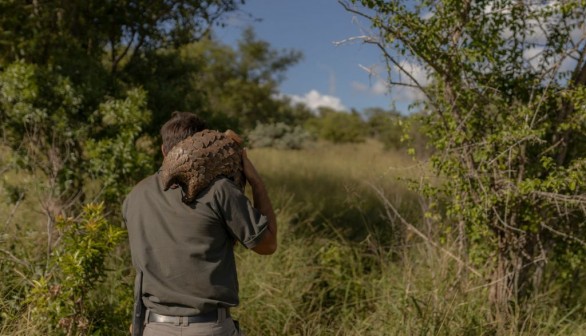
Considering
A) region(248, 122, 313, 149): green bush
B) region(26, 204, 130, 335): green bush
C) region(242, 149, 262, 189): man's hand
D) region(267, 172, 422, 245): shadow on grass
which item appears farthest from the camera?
region(248, 122, 313, 149): green bush

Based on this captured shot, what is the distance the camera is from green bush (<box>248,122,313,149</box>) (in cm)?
2258

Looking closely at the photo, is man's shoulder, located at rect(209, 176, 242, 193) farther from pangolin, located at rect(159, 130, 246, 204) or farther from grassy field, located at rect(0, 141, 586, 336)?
grassy field, located at rect(0, 141, 586, 336)

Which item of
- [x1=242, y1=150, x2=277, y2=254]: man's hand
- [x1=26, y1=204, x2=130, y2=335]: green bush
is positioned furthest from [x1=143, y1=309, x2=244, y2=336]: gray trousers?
[x1=26, y1=204, x2=130, y2=335]: green bush

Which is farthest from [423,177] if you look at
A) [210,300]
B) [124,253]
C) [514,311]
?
[124,253]

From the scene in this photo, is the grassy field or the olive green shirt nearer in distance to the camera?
the olive green shirt

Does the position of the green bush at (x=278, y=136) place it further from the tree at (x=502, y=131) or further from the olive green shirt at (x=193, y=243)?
the olive green shirt at (x=193, y=243)

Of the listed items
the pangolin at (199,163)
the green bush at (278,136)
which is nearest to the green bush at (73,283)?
the pangolin at (199,163)

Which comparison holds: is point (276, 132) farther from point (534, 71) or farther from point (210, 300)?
point (210, 300)

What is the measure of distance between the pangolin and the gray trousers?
53 cm

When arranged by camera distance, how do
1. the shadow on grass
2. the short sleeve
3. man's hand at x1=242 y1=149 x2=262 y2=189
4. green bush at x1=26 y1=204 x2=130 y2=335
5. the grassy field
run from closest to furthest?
the short sleeve
man's hand at x1=242 y1=149 x2=262 y2=189
green bush at x1=26 y1=204 x2=130 y2=335
the grassy field
the shadow on grass

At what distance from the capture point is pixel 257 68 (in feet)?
77.4

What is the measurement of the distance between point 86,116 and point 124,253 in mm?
1509

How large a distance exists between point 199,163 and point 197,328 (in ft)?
2.29

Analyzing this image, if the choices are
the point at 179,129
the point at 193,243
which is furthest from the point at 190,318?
the point at 179,129
